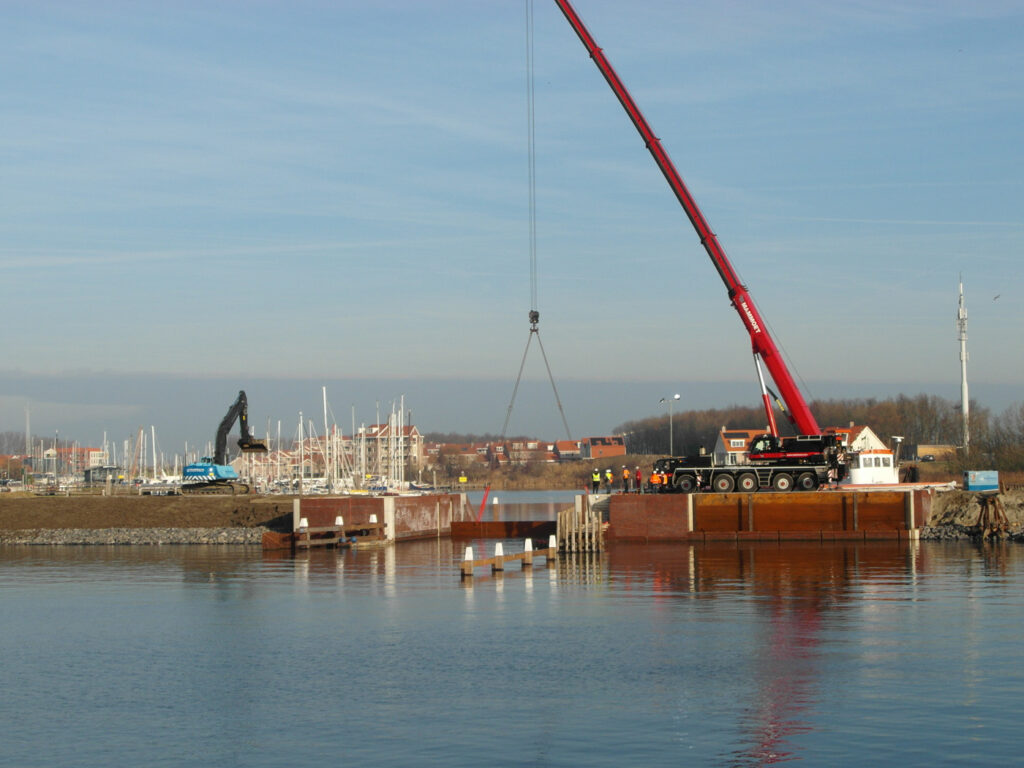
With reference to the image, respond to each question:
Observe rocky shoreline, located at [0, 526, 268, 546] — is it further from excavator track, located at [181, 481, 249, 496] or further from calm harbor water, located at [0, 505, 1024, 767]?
calm harbor water, located at [0, 505, 1024, 767]

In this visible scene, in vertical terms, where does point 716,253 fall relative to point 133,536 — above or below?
above

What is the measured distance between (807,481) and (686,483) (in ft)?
19.8

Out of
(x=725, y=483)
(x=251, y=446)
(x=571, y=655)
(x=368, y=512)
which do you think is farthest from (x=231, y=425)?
(x=571, y=655)

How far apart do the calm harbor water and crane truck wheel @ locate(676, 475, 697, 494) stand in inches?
491

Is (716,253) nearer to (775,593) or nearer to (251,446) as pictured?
(775,593)

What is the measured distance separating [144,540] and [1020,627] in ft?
171

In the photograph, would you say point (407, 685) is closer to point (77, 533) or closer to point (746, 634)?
point (746, 634)

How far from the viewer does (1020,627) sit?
3061cm

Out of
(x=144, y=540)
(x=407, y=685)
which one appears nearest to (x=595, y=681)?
(x=407, y=685)

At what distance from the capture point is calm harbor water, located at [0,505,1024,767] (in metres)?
20.0

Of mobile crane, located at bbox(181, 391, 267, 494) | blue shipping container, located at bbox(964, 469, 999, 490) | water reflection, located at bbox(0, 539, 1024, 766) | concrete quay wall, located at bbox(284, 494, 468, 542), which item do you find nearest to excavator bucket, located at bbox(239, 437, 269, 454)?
mobile crane, located at bbox(181, 391, 267, 494)

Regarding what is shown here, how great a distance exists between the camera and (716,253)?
5850cm

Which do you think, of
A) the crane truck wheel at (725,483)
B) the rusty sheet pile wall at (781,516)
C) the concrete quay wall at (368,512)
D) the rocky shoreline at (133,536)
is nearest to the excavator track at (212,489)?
the rocky shoreline at (133,536)

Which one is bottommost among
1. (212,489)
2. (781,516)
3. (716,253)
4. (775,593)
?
(775,593)
